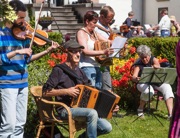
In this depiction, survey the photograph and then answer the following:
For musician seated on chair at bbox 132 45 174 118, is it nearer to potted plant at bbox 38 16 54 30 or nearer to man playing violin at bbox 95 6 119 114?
man playing violin at bbox 95 6 119 114

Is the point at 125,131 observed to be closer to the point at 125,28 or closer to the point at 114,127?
the point at 114,127

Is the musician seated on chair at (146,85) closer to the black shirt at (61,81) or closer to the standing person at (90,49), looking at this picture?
the standing person at (90,49)

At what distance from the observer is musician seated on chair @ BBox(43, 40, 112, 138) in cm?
608

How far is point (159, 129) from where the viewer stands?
26.3ft

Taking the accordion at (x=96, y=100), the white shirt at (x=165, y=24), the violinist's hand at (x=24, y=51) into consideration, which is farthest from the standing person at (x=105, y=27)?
the white shirt at (x=165, y=24)

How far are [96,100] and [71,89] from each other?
1.23 ft

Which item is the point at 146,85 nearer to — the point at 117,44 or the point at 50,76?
the point at 117,44

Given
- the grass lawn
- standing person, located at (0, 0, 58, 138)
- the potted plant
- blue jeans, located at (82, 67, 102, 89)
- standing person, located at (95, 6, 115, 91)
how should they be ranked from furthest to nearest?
the potted plant
standing person, located at (95, 6, 115, 91)
the grass lawn
blue jeans, located at (82, 67, 102, 89)
standing person, located at (0, 0, 58, 138)

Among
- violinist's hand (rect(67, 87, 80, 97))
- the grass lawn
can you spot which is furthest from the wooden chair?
the grass lawn

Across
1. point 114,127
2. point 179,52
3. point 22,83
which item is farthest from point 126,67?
point 179,52

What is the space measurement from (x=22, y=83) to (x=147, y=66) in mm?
3455

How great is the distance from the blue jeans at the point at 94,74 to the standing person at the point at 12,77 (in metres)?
1.65

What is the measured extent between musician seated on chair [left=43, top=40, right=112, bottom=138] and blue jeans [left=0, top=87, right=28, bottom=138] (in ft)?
1.43

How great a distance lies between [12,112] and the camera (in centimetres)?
562
